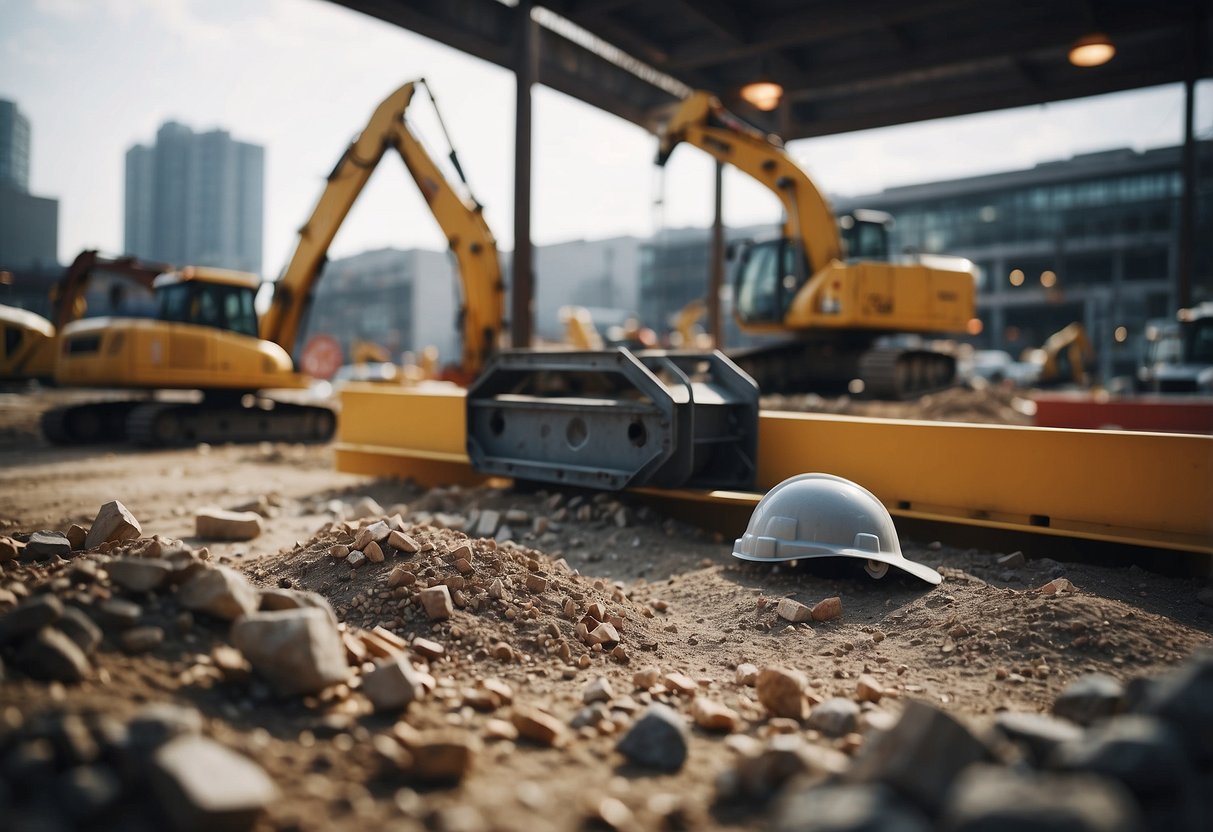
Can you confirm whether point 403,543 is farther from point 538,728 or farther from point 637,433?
point 637,433

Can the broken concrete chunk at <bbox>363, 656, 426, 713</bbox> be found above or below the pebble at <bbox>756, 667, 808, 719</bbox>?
above

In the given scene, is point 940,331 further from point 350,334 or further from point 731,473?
point 350,334

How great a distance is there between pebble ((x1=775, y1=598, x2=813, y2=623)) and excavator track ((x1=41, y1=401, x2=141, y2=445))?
1204cm

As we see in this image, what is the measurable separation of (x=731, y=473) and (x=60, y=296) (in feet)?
45.8

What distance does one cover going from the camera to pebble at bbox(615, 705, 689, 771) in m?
2.35

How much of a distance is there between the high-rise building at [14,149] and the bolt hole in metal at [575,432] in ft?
143

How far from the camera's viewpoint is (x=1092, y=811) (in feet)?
4.74

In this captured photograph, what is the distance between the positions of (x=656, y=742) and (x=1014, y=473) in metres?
3.32

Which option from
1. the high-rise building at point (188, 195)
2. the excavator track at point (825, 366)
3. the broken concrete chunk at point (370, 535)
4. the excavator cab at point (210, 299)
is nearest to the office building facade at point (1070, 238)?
the excavator track at point (825, 366)

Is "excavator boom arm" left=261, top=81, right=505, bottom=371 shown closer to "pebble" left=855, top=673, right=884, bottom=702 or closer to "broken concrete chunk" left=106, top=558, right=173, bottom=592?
"broken concrete chunk" left=106, top=558, right=173, bottom=592

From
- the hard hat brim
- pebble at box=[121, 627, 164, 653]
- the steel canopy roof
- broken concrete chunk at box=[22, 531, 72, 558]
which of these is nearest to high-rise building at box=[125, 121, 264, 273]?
the steel canopy roof

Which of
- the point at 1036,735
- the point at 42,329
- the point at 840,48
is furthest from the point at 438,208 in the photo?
the point at 1036,735

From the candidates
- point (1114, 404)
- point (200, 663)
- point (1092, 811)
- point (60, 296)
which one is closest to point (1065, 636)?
point (1092, 811)

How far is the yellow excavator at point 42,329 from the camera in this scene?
46.8 feet
